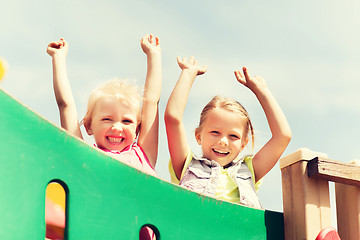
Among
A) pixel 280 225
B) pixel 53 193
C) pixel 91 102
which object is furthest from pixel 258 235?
pixel 91 102

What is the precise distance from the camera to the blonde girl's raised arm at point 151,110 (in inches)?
113

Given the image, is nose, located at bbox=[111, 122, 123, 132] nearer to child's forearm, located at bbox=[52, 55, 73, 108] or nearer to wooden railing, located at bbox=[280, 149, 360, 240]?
child's forearm, located at bbox=[52, 55, 73, 108]

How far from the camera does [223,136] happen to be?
112 inches

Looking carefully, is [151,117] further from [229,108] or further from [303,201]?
[303,201]

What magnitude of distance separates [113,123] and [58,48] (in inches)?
20.6

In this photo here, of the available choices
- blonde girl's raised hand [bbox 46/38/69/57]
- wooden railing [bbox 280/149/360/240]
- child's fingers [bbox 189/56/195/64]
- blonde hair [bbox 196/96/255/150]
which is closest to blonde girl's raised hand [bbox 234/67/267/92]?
blonde hair [bbox 196/96/255/150]

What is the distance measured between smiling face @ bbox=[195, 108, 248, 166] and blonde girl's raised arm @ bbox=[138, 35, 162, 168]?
0.83 ft

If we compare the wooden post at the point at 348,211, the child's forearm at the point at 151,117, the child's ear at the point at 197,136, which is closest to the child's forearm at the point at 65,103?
the child's forearm at the point at 151,117

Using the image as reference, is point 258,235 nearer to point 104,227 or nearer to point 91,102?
point 104,227

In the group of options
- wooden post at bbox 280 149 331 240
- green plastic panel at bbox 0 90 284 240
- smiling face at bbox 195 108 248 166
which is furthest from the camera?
smiling face at bbox 195 108 248 166

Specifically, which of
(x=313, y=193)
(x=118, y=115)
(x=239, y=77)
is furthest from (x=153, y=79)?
(x=313, y=193)

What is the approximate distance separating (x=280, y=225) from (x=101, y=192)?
0.82 metres

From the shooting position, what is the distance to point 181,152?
2809 mm

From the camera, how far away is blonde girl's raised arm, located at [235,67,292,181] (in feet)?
9.11
